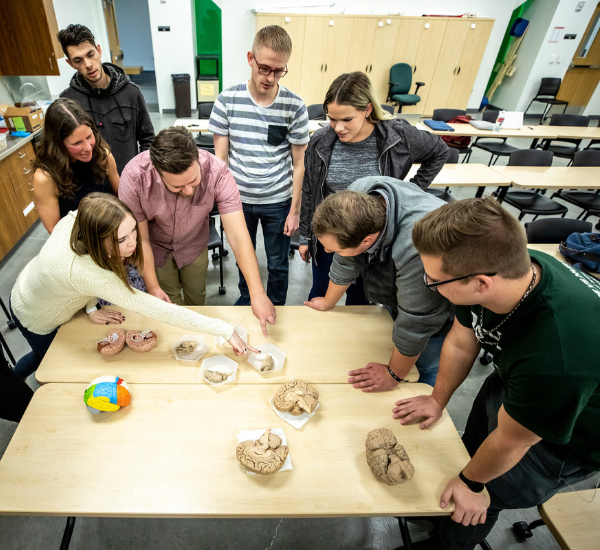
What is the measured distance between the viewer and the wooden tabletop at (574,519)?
3.87 ft

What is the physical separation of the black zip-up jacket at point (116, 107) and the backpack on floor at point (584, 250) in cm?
302

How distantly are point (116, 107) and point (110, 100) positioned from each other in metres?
0.06

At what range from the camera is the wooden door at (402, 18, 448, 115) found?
22.1 feet

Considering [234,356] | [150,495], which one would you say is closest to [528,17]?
[234,356]

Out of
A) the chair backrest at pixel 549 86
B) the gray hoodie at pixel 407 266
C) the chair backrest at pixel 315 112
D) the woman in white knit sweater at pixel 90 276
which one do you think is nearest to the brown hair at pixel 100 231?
the woman in white knit sweater at pixel 90 276

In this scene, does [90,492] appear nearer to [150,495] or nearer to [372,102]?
[150,495]

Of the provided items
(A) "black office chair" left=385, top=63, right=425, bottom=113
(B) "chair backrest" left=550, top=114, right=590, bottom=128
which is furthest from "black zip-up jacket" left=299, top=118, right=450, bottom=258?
(A) "black office chair" left=385, top=63, right=425, bottom=113

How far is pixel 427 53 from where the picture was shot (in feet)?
23.1

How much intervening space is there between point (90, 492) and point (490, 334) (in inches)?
51.2

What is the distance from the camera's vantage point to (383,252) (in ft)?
4.49

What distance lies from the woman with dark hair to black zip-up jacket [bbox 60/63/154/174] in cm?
139

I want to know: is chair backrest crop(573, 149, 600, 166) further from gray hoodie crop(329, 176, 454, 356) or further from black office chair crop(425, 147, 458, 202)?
gray hoodie crop(329, 176, 454, 356)

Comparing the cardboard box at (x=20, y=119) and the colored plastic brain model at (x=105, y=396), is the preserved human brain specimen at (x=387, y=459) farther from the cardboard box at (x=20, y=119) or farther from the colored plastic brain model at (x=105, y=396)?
the cardboard box at (x=20, y=119)

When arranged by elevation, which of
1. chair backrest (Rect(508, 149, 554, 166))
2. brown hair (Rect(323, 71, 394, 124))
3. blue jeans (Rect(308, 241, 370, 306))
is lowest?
blue jeans (Rect(308, 241, 370, 306))
